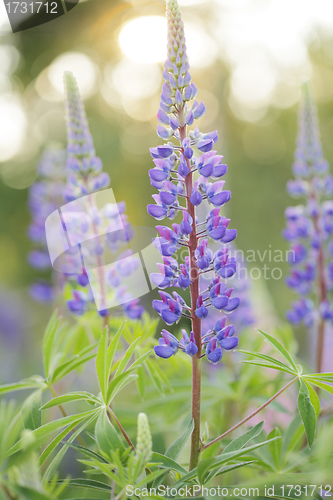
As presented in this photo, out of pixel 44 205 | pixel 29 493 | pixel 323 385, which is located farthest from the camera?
pixel 44 205

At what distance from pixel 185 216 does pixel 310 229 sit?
1493 millimetres

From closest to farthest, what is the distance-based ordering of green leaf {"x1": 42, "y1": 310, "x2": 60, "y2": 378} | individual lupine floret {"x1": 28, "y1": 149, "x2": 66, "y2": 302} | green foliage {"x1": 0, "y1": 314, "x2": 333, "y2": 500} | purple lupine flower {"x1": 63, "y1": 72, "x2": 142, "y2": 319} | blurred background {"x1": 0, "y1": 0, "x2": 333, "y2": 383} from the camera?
green foliage {"x1": 0, "y1": 314, "x2": 333, "y2": 500} → green leaf {"x1": 42, "y1": 310, "x2": 60, "y2": 378} → purple lupine flower {"x1": 63, "y1": 72, "x2": 142, "y2": 319} → individual lupine floret {"x1": 28, "y1": 149, "x2": 66, "y2": 302} → blurred background {"x1": 0, "y1": 0, "x2": 333, "y2": 383}

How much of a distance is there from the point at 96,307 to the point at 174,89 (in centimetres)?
104

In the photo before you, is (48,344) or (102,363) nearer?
(102,363)

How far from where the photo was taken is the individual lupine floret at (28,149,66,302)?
284 cm

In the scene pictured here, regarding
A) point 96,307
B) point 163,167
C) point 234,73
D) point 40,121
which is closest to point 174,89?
point 163,167

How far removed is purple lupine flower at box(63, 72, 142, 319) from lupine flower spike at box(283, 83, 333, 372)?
1.11 metres

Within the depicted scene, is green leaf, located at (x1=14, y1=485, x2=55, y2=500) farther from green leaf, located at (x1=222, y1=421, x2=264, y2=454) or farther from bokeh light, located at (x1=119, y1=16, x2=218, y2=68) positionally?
bokeh light, located at (x1=119, y1=16, x2=218, y2=68)

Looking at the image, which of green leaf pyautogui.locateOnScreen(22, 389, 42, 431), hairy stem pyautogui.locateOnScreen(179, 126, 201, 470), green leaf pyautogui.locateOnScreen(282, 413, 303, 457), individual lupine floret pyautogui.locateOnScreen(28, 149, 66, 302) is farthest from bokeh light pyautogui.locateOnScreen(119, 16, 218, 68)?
green leaf pyautogui.locateOnScreen(22, 389, 42, 431)

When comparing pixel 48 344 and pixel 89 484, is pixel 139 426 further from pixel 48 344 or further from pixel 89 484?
pixel 48 344

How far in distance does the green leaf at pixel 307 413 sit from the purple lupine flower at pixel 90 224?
85 cm

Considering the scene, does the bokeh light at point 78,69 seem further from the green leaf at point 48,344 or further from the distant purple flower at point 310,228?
the green leaf at point 48,344

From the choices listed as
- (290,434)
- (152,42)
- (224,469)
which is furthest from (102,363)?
(152,42)

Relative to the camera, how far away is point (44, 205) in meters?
3.04
